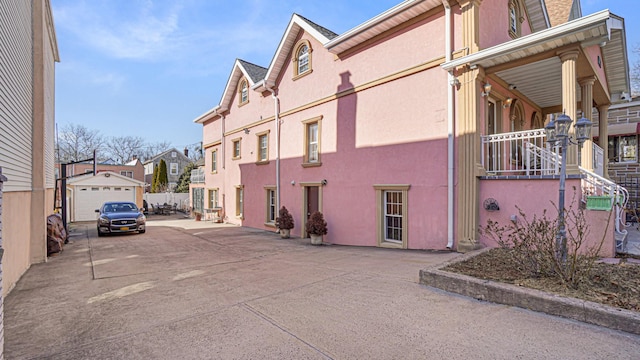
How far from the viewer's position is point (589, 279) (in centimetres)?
440

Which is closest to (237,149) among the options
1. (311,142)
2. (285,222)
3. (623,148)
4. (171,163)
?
(311,142)

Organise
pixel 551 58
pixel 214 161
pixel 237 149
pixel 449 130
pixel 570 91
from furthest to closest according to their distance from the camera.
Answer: pixel 214 161 → pixel 237 149 → pixel 449 130 → pixel 551 58 → pixel 570 91

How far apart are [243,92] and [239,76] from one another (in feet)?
3.60

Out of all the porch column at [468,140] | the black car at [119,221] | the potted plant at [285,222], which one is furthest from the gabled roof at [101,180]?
the porch column at [468,140]

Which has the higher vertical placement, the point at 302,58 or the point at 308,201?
the point at 302,58

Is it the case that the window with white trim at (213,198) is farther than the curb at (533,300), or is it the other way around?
the window with white trim at (213,198)

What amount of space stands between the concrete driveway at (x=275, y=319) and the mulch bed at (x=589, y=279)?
52cm

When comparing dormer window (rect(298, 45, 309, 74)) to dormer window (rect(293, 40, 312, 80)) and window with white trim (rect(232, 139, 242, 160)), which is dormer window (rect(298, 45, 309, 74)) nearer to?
dormer window (rect(293, 40, 312, 80))

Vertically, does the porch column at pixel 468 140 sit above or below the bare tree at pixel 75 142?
below

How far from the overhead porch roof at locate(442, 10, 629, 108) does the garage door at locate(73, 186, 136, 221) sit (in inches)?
901

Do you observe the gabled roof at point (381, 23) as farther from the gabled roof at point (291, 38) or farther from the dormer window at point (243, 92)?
the dormer window at point (243, 92)

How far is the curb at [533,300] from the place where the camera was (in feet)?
11.0

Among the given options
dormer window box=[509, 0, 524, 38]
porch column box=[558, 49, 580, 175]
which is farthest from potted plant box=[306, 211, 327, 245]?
dormer window box=[509, 0, 524, 38]

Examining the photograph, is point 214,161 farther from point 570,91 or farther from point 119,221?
point 570,91
